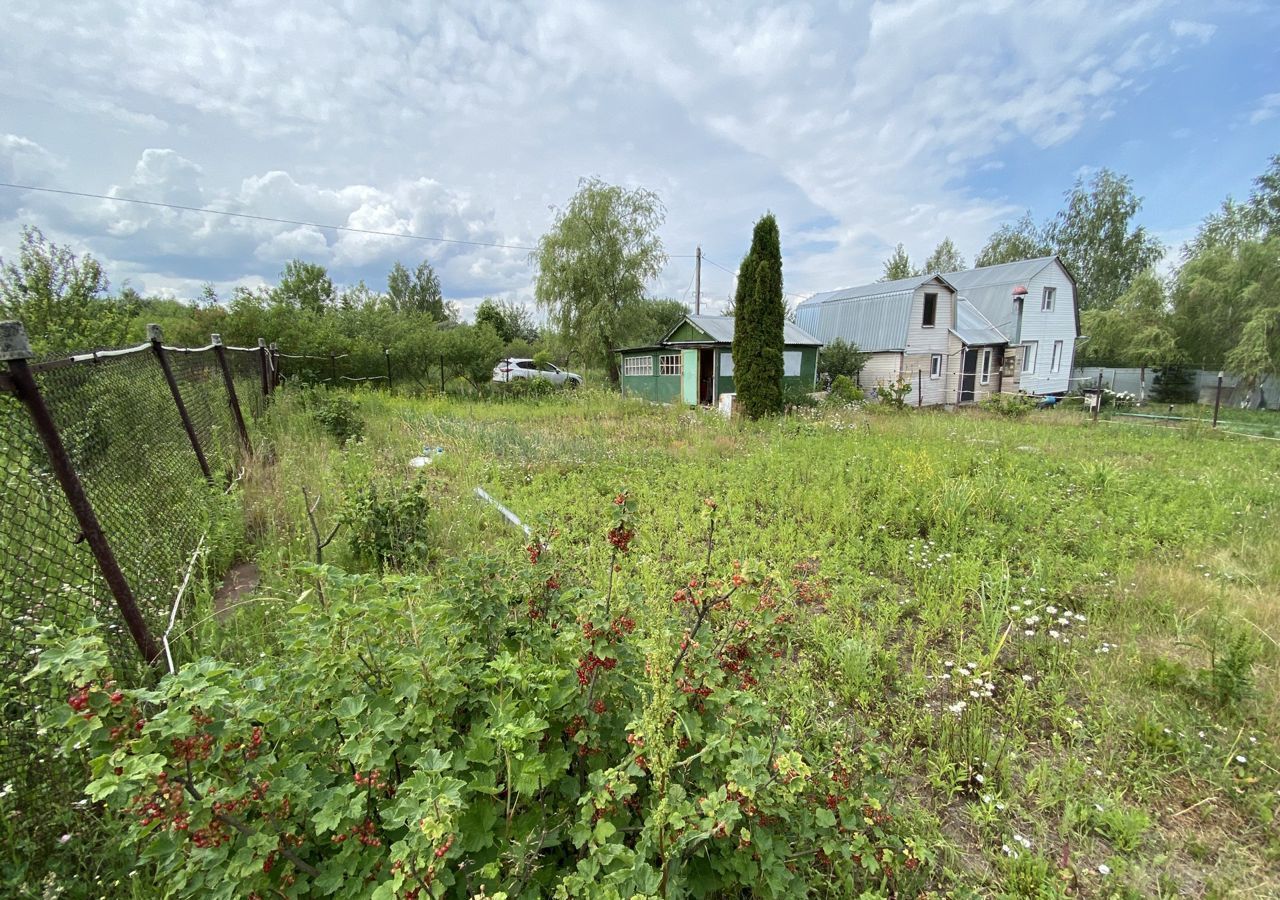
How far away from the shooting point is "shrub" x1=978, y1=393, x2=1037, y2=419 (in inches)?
537

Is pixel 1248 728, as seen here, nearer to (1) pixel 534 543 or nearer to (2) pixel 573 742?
(2) pixel 573 742

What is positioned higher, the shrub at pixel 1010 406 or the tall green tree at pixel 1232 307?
the tall green tree at pixel 1232 307

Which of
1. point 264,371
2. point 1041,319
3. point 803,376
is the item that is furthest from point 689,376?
point 1041,319

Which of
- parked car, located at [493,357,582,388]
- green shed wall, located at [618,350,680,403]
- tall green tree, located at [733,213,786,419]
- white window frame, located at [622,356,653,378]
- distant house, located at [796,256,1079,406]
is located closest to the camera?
tall green tree, located at [733,213,786,419]

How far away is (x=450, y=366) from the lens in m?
15.2

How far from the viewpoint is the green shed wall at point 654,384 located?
16.3 metres

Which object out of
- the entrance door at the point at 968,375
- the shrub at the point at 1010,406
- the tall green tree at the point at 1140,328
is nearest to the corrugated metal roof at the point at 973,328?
the entrance door at the point at 968,375

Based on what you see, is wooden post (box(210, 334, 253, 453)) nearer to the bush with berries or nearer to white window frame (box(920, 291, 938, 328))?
the bush with berries

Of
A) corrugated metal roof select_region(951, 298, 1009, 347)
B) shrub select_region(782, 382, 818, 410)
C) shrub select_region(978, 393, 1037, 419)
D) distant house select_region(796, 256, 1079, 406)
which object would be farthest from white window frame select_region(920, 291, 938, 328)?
shrub select_region(782, 382, 818, 410)

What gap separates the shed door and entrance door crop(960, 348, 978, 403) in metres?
10.4

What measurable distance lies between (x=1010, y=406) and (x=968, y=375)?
5014mm

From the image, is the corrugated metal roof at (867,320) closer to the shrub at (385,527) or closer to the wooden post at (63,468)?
the shrub at (385,527)

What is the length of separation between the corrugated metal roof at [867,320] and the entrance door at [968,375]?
326 centimetres

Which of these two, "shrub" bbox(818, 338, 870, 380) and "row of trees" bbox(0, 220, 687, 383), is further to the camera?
"shrub" bbox(818, 338, 870, 380)
